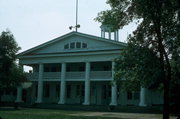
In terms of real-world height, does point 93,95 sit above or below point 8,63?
below

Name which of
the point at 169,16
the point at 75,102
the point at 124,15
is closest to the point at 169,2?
the point at 169,16

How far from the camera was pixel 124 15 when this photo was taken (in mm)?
18688

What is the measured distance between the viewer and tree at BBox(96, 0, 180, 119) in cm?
1694

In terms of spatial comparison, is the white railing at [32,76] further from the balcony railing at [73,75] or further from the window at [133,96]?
the window at [133,96]

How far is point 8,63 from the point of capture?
3628 cm

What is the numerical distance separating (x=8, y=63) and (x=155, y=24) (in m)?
23.0

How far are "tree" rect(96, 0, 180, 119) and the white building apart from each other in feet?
47.9

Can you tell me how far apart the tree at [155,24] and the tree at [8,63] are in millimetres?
19860

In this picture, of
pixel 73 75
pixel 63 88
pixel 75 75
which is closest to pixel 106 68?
pixel 75 75

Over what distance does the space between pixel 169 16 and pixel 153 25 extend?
3.16 feet

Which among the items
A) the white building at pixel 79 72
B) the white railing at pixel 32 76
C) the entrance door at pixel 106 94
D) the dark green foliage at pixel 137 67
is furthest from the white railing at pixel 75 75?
the dark green foliage at pixel 137 67

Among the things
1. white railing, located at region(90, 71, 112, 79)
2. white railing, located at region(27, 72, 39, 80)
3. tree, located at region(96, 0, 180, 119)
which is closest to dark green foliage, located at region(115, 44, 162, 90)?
tree, located at region(96, 0, 180, 119)

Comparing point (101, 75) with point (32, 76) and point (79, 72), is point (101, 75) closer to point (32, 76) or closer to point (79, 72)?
point (79, 72)

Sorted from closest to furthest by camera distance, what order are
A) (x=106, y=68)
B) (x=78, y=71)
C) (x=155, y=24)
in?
(x=155, y=24), (x=106, y=68), (x=78, y=71)
